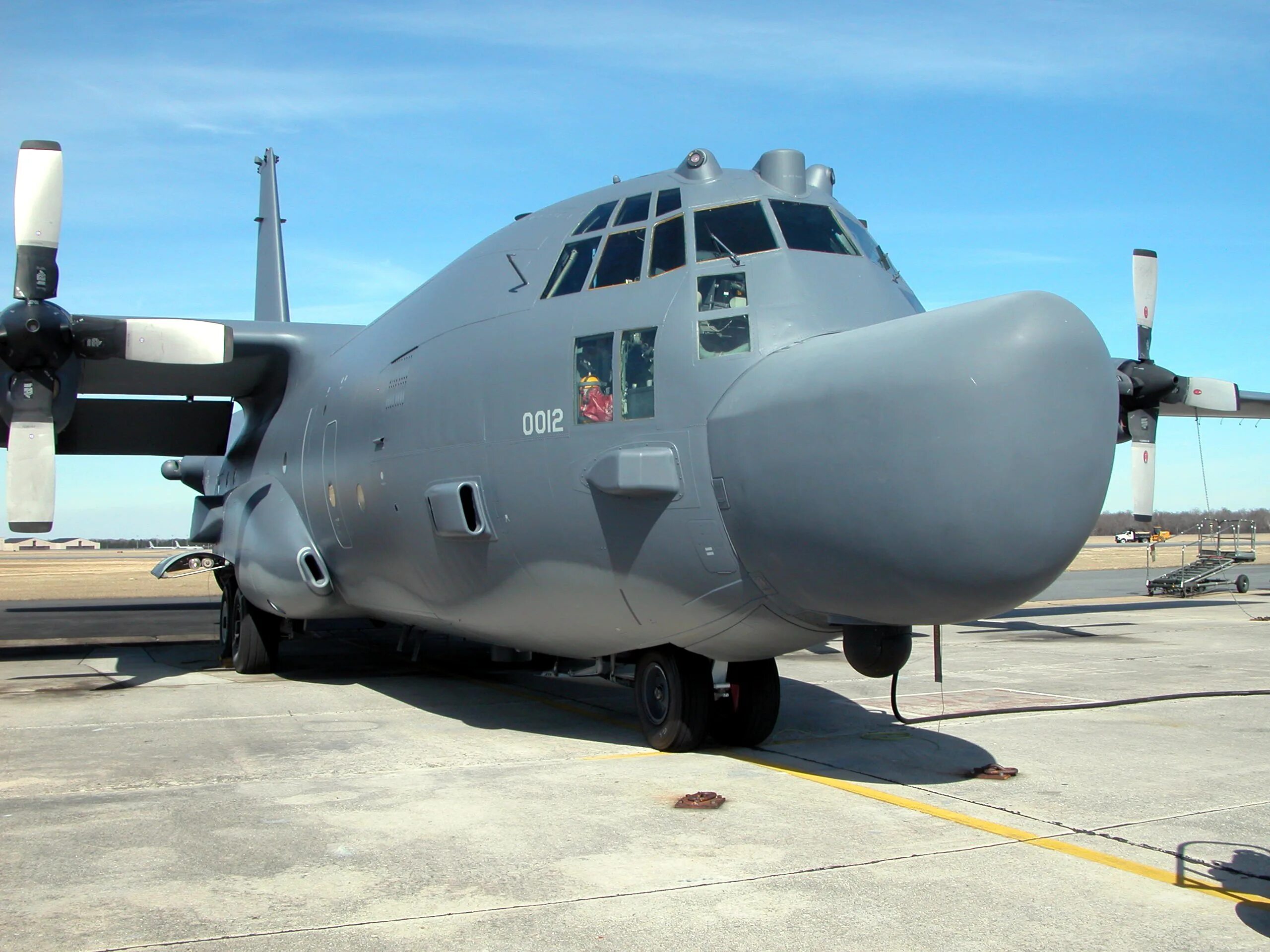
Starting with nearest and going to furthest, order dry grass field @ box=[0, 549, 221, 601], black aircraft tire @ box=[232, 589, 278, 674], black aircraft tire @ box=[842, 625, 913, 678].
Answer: black aircraft tire @ box=[842, 625, 913, 678] → black aircraft tire @ box=[232, 589, 278, 674] → dry grass field @ box=[0, 549, 221, 601]

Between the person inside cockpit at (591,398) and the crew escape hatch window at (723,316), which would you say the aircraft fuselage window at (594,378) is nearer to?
the person inside cockpit at (591,398)

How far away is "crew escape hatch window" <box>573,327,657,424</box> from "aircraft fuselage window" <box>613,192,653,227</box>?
1.01 m

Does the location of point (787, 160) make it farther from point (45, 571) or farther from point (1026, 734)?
point (45, 571)

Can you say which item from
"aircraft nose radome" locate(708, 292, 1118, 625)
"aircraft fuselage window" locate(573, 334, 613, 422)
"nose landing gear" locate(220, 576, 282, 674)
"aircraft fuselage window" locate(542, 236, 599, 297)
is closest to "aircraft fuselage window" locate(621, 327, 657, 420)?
"aircraft fuselage window" locate(573, 334, 613, 422)

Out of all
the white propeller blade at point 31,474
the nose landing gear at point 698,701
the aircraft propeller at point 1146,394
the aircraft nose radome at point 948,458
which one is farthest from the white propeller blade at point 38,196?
the aircraft propeller at point 1146,394

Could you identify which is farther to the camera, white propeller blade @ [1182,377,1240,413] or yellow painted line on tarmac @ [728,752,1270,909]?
white propeller blade @ [1182,377,1240,413]

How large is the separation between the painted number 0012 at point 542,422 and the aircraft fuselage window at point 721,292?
129cm

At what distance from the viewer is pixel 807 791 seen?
23.4 feet

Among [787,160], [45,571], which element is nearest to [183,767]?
[787,160]

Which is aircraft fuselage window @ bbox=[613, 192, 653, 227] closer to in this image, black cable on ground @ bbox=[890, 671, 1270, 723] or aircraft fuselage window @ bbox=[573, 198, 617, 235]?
aircraft fuselage window @ bbox=[573, 198, 617, 235]

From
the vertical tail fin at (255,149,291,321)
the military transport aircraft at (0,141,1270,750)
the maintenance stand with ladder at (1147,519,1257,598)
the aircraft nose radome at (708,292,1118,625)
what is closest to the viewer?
the aircraft nose radome at (708,292,1118,625)

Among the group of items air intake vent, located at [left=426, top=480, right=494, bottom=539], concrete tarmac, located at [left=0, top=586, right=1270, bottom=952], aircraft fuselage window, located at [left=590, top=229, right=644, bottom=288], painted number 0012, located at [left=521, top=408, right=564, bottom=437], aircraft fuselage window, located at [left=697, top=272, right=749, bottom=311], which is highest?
aircraft fuselage window, located at [left=590, top=229, right=644, bottom=288]

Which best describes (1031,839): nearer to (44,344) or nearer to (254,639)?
(44,344)

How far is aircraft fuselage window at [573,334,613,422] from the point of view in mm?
7633
